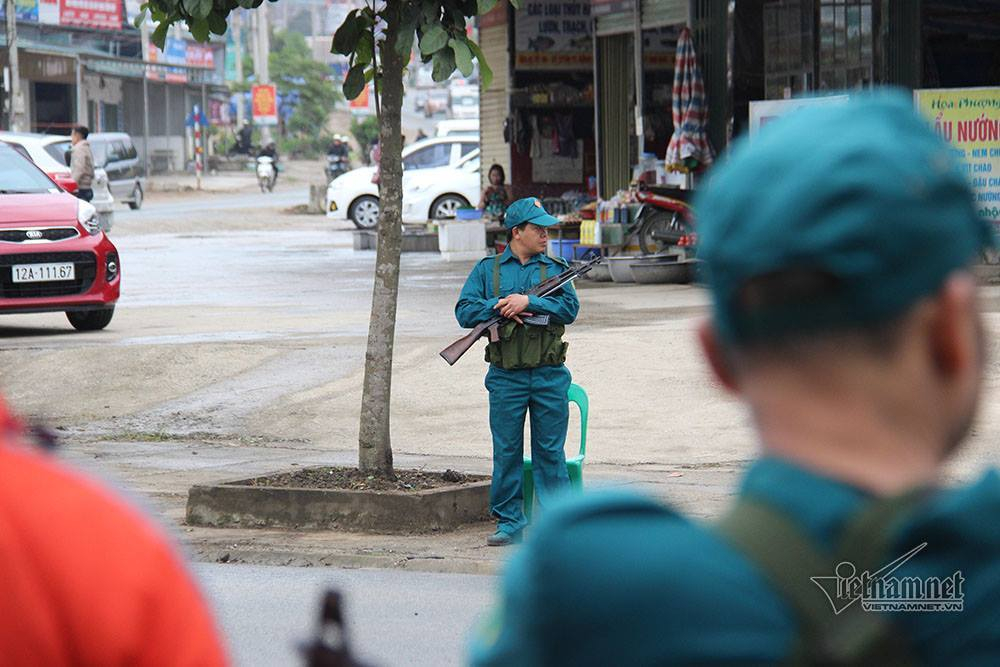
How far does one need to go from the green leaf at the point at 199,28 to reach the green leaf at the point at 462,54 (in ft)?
4.10

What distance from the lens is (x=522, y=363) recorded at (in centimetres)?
802

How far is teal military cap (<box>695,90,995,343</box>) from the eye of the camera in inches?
54.8

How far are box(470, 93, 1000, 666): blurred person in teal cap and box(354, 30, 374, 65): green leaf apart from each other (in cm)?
762

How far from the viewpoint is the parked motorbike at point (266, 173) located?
182ft

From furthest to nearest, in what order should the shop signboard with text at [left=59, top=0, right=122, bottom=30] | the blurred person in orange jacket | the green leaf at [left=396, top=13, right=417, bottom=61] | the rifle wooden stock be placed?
1. the shop signboard with text at [left=59, top=0, right=122, bottom=30]
2. the green leaf at [left=396, top=13, right=417, bottom=61]
3. the rifle wooden stock
4. the blurred person in orange jacket

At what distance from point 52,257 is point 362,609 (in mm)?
9239

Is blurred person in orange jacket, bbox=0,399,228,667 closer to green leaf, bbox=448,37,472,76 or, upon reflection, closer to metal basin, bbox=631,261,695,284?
green leaf, bbox=448,37,472,76

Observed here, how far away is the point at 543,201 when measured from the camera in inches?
1010

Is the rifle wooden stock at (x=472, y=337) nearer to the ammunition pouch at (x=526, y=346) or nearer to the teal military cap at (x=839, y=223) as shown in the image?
the ammunition pouch at (x=526, y=346)

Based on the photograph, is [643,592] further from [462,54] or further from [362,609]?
[462,54]

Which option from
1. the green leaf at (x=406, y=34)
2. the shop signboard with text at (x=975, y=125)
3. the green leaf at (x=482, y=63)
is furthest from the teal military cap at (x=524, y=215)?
the shop signboard with text at (x=975, y=125)

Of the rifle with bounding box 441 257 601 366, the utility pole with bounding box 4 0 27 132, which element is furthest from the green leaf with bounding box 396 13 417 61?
the utility pole with bounding box 4 0 27 132

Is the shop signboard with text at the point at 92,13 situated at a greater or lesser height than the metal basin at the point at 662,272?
greater

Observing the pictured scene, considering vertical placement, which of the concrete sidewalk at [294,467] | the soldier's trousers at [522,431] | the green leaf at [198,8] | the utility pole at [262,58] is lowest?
the concrete sidewalk at [294,467]
